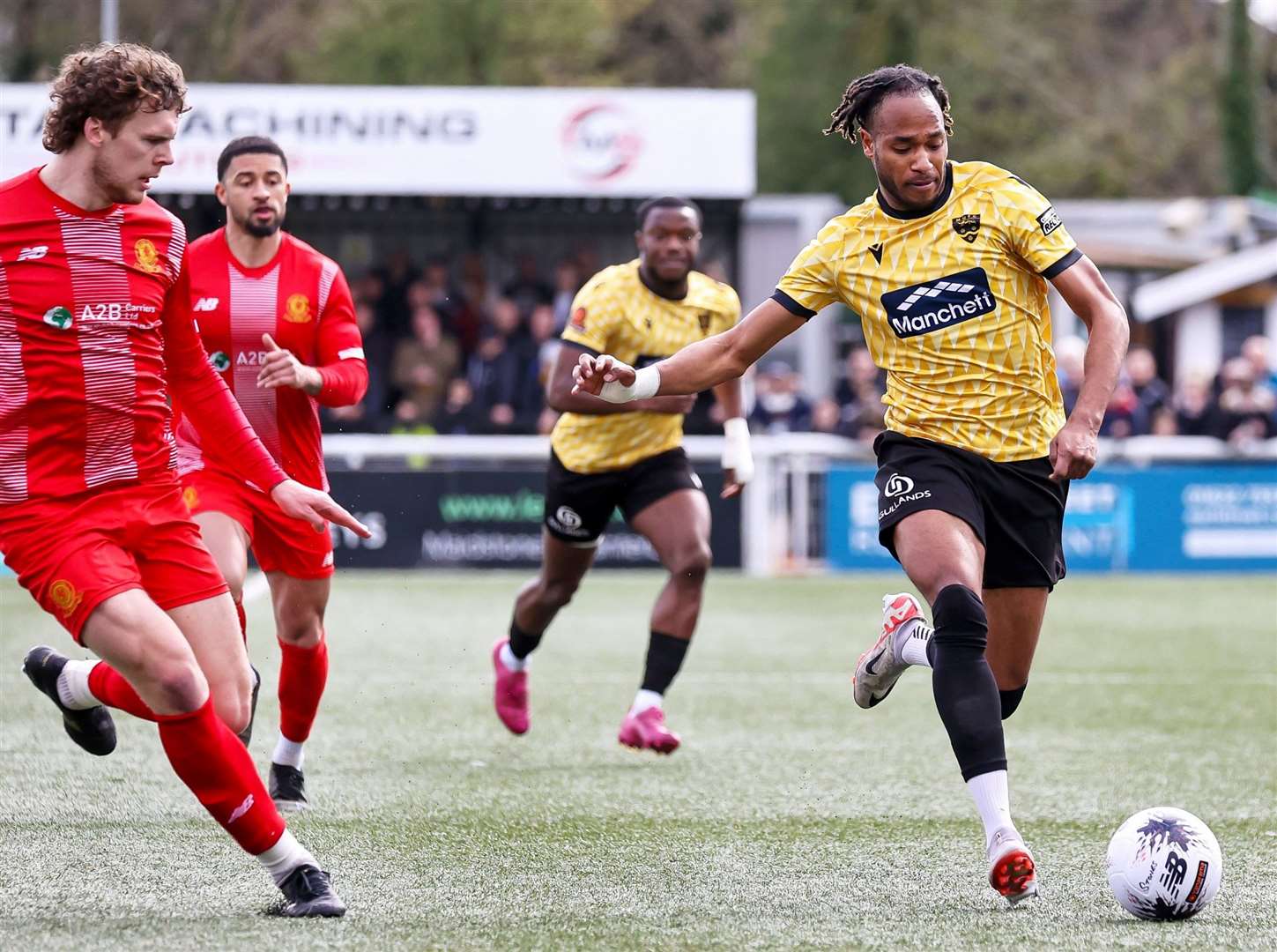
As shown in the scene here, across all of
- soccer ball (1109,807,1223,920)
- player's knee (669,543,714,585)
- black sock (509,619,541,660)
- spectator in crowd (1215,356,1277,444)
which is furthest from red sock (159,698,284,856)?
spectator in crowd (1215,356,1277,444)

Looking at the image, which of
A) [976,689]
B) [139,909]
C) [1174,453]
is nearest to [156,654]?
[139,909]

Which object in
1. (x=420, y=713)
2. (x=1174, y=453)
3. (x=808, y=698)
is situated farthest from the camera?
(x=1174, y=453)

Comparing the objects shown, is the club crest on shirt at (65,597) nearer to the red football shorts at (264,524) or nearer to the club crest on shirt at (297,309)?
the red football shorts at (264,524)

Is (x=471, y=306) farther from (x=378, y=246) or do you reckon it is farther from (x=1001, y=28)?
(x=1001, y=28)

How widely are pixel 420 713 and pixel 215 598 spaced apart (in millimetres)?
4422

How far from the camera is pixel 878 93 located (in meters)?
5.57

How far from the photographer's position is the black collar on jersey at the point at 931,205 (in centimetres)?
556

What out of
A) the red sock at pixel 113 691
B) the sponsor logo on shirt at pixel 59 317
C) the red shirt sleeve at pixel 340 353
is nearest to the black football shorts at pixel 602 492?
the red shirt sleeve at pixel 340 353

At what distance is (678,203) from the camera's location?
841 centimetres

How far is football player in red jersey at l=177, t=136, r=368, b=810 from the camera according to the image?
21.9 ft

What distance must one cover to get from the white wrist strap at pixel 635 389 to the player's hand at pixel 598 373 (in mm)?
58

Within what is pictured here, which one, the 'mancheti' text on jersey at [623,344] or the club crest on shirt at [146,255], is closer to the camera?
the club crest on shirt at [146,255]

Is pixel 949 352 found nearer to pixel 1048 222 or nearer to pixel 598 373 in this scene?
pixel 1048 222

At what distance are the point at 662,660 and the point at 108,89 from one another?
407 cm
